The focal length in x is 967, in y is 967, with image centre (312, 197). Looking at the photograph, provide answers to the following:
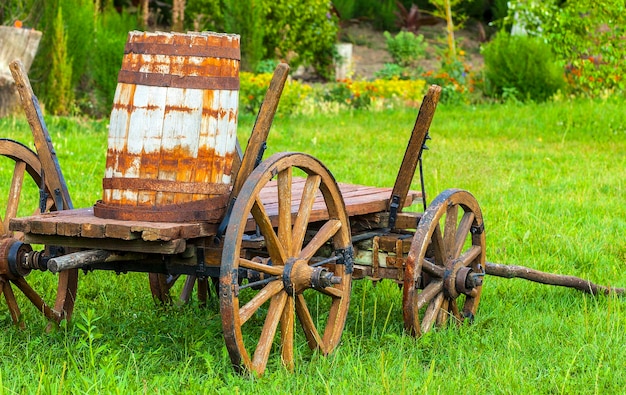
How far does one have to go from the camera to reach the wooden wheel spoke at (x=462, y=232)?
15.7 feet

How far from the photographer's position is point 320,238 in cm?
414

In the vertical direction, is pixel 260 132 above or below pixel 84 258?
above

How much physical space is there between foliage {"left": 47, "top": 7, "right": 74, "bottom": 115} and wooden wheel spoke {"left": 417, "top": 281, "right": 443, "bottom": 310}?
8.32 m

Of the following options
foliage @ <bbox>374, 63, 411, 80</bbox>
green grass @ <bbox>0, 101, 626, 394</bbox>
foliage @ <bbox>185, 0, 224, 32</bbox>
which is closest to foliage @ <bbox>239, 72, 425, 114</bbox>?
foliage @ <bbox>374, 63, 411, 80</bbox>

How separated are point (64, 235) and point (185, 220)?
1.54 ft

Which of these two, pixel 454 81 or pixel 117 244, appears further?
pixel 454 81

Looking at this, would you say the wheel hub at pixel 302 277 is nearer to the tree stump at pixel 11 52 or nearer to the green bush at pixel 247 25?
the tree stump at pixel 11 52

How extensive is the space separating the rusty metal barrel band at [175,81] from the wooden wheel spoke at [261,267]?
2.34 feet

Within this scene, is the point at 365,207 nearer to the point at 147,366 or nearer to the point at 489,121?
the point at 147,366

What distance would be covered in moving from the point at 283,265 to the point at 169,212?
0.51 m

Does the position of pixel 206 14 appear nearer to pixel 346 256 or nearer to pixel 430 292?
pixel 430 292

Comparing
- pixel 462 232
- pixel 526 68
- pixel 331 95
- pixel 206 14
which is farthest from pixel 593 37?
pixel 462 232

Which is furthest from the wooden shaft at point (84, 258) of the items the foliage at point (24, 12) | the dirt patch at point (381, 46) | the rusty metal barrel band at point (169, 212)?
the dirt patch at point (381, 46)

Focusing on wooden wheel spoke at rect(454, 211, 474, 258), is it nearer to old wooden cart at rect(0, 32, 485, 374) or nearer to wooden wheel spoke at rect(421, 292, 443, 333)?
old wooden cart at rect(0, 32, 485, 374)
